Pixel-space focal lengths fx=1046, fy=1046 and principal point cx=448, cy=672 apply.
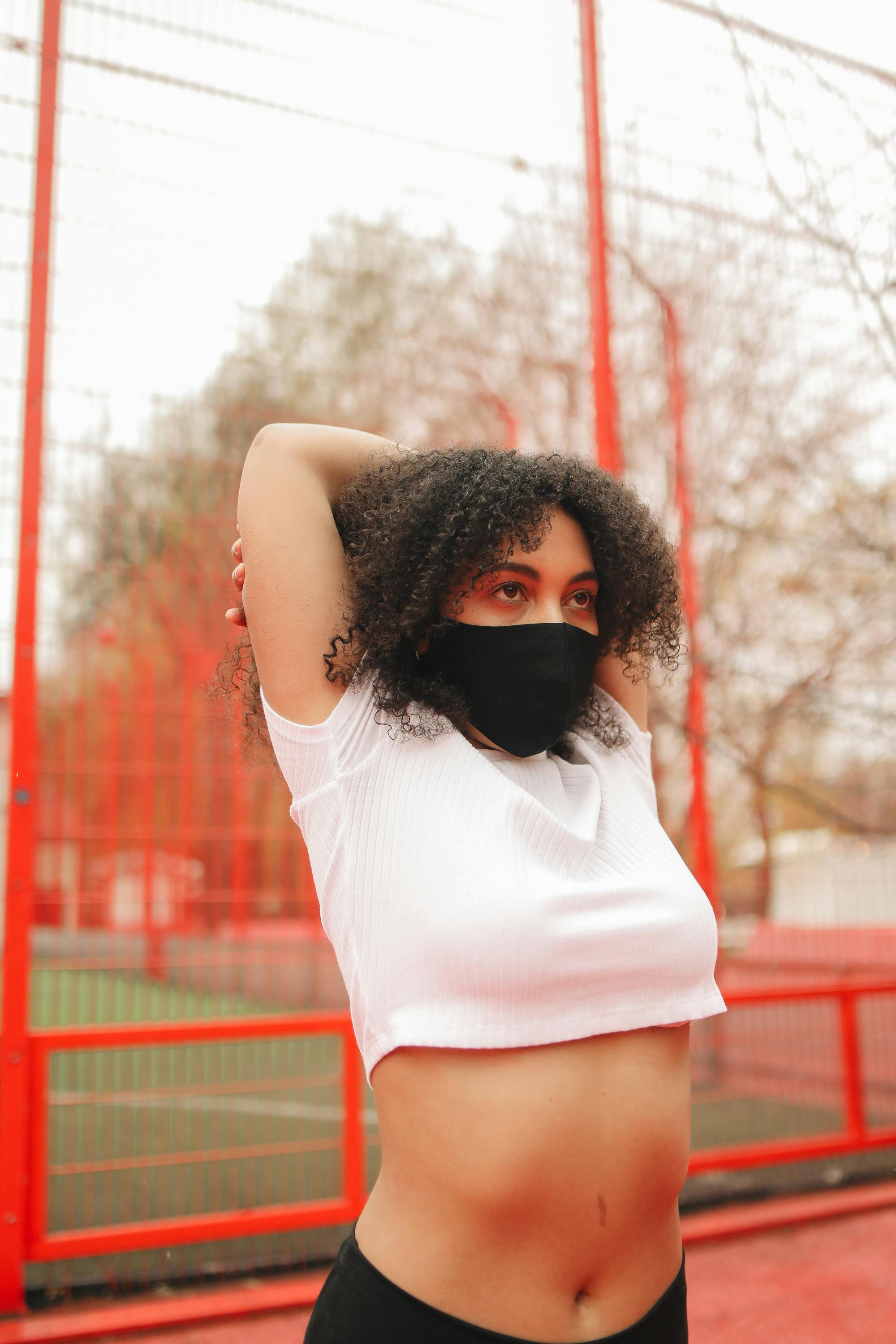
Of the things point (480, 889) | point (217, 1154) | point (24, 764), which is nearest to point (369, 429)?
point (24, 764)

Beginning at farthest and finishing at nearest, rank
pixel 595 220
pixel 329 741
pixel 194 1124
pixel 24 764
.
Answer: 1. pixel 194 1124
2. pixel 595 220
3. pixel 24 764
4. pixel 329 741

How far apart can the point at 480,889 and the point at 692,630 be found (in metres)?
3.62

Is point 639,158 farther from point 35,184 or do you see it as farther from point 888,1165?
point 888,1165

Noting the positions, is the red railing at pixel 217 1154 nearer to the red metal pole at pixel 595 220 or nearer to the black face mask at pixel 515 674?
the black face mask at pixel 515 674

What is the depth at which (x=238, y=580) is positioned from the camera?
49.8 inches

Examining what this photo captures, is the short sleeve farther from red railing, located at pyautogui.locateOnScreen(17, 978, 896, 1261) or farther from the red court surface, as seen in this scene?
the red court surface

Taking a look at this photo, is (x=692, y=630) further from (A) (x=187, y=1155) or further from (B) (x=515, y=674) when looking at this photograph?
(B) (x=515, y=674)

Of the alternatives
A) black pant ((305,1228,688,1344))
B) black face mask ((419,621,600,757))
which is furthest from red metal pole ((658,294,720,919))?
black pant ((305,1228,688,1344))

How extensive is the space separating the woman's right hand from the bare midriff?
0.56 metres

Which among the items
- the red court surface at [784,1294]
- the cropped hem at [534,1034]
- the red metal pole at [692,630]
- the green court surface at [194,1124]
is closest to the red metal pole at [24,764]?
the green court surface at [194,1124]

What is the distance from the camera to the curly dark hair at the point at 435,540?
113 centimetres

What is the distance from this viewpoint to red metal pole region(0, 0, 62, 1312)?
282cm

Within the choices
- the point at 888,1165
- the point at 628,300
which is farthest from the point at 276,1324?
the point at 628,300

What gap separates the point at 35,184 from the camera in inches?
126
